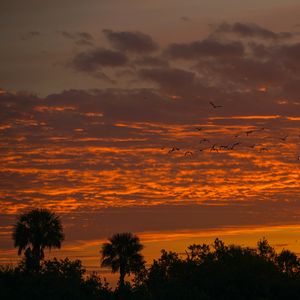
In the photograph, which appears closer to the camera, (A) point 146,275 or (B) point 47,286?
(B) point 47,286

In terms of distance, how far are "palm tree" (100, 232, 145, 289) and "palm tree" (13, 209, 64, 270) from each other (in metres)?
5.79

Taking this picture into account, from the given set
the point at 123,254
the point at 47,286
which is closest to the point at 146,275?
the point at 123,254

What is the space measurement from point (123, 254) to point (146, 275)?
3.33 m

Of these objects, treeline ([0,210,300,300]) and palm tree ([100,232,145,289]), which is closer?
treeline ([0,210,300,300])

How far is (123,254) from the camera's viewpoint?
79.0 m

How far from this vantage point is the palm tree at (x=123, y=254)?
78.6m

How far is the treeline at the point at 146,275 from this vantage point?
2313 inches

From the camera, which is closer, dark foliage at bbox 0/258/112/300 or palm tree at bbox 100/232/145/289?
dark foliage at bbox 0/258/112/300

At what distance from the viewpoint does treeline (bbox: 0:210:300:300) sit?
58750 millimetres

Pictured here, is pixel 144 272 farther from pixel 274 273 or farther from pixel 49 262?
pixel 274 273

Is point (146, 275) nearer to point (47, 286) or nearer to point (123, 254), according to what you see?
point (123, 254)

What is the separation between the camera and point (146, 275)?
7750 centimetres

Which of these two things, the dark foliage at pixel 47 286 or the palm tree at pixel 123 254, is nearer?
the dark foliage at pixel 47 286

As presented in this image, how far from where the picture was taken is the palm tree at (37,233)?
246ft
